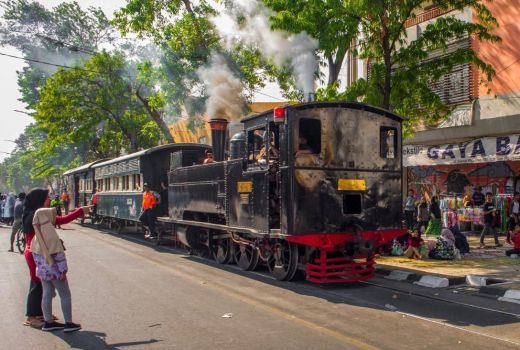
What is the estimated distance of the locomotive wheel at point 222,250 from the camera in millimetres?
11234

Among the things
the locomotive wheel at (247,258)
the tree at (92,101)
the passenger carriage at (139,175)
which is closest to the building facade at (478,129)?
the locomotive wheel at (247,258)

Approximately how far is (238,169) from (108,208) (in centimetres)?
1262

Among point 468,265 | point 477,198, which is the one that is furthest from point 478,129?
point 468,265

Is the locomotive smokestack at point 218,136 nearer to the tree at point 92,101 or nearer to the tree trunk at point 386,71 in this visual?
the tree trunk at point 386,71

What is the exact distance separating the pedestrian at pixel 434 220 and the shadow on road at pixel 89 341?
473 inches

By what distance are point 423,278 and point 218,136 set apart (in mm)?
5546

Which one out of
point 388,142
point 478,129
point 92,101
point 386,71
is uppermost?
point 92,101

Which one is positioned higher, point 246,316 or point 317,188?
point 317,188

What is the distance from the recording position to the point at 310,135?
28.4 feet

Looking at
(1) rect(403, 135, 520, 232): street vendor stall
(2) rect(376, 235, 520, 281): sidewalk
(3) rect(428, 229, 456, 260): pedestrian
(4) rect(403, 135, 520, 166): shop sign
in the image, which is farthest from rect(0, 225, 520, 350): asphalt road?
(4) rect(403, 135, 520, 166): shop sign

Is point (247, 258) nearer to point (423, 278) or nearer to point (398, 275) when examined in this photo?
point (398, 275)

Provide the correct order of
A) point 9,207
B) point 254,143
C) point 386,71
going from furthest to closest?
point 9,207
point 386,71
point 254,143

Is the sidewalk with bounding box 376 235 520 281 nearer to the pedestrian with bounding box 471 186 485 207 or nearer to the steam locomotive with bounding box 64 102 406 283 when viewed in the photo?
the steam locomotive with bounding box 64 102 406 283

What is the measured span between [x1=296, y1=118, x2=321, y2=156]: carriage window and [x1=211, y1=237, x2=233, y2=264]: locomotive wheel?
3535 mm
